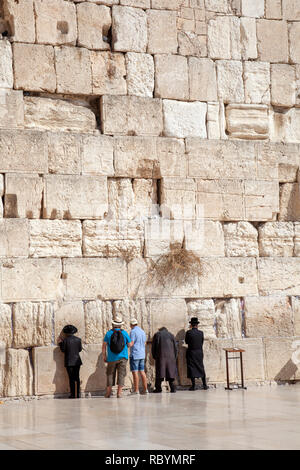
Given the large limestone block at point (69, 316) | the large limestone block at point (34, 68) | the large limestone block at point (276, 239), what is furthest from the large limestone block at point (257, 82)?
the large limestone block at point (69, 316)

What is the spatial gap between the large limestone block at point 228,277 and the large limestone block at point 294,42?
11.7 ft

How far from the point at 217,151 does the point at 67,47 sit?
2.83 metres

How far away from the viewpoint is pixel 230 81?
1291 centimetres

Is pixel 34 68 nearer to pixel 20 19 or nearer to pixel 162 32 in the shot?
pixel 20 19

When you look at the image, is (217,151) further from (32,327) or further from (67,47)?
(32,327)

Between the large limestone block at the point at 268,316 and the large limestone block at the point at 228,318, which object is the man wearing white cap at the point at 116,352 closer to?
the large limestone block at the point at 228,318

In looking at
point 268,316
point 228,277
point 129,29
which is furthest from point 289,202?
point 129,29

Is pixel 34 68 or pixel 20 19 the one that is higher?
pixel 20 19

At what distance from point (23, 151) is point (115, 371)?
3.42 meters

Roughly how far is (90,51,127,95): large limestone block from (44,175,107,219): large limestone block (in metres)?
1.41

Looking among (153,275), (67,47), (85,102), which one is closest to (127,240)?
(153,275)

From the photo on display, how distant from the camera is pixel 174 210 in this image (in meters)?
12.2

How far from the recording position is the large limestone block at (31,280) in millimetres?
11133

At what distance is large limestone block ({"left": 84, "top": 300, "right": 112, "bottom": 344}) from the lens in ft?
37.6
